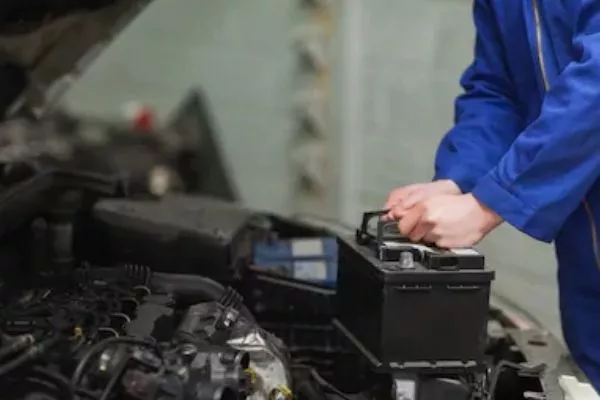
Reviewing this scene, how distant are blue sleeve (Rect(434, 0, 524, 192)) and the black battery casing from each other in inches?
9.3

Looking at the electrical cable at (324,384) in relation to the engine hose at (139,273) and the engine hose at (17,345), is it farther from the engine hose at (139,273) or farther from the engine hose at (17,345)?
the engine hose at (17,345)

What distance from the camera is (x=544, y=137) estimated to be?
1.11 meters

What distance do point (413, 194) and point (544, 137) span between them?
24 cm

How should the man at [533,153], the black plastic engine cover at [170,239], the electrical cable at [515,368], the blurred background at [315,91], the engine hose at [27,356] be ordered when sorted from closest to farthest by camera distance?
the engine hose at [27,356], the man at [533,153], the electrical cable at [515,368], the black plastic engine cover at [170,239], the blurred background at [315,91]

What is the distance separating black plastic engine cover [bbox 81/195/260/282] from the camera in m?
1.56

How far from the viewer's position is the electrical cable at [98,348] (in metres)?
1.07

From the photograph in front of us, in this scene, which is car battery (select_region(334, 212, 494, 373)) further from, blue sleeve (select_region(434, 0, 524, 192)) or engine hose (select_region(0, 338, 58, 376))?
engine hose (select_region(0, 338, 58, 376))

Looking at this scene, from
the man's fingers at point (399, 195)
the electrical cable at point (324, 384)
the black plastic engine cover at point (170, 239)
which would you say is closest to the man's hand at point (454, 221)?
the man's fingers at point (399, 195)

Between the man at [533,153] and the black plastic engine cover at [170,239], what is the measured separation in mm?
351

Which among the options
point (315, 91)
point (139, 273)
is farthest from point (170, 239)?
point (315, 91)

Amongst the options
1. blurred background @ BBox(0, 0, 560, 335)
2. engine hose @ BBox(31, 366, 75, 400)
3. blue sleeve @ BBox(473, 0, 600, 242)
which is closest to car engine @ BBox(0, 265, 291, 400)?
engine hose @ BBox(31, 366, 75, 400)

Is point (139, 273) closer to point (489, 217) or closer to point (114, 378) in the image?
point (114, 378)

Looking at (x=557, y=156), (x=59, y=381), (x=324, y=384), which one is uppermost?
(x=557, y=156)

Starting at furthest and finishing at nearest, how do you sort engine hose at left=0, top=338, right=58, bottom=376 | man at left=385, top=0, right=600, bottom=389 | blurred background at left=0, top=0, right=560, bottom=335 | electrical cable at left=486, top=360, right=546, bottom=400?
A: blurred background at left=0, top=0, right=560, bottom=335 < electrical cable at left=486, top=360, right=546, bottom=400 < man at left=385, top=0, right=600, bottom=389 < engine hose at left=0, top=338, right=58, bottom=376
